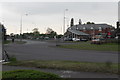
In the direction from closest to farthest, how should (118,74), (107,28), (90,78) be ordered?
(90,78), (118,74), (107,28)

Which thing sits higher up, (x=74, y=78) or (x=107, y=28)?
(x=107, y=28)

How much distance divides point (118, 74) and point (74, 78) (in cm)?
235

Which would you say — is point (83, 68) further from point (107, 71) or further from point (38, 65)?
point (38, 65)

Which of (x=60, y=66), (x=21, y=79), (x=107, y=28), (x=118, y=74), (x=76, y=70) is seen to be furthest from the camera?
(x=107, y=28)

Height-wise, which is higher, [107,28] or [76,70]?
[107,28]

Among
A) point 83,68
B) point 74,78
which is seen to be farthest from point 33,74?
point 83,68

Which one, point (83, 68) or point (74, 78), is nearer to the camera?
point (74, 78)

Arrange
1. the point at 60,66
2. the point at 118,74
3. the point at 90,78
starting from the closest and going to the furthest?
1. the point at 90,78
2. the point at 118,74
3. the point at 60,66

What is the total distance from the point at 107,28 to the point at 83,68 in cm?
9193

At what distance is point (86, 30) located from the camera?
101 m

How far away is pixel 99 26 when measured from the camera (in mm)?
101250

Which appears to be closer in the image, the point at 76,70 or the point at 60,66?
the point at 76,70

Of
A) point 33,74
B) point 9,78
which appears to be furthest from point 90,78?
point 9,78

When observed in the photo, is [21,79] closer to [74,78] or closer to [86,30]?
[74,78]
